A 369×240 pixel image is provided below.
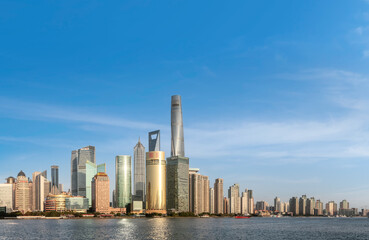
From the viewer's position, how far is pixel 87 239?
482ft

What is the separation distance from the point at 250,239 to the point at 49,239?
235 ft

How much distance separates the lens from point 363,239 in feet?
533

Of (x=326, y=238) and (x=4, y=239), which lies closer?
(x=4, y=239)

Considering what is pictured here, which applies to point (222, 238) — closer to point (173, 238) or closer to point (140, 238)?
point (173, 238)

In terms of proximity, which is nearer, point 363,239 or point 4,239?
point 4,239

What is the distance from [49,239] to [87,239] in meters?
13.4

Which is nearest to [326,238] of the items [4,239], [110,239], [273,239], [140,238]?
[273,239]

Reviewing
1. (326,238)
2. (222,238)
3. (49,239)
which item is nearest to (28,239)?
(49,239)

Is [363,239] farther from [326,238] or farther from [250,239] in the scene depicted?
[250,239]

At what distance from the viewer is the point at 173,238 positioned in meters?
150

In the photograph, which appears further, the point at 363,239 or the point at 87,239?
the point at 363,239

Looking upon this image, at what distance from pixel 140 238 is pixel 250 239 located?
4004cm

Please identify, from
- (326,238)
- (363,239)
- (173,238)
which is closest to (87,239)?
(173,238)

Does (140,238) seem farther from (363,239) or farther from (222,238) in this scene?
(363,239)
